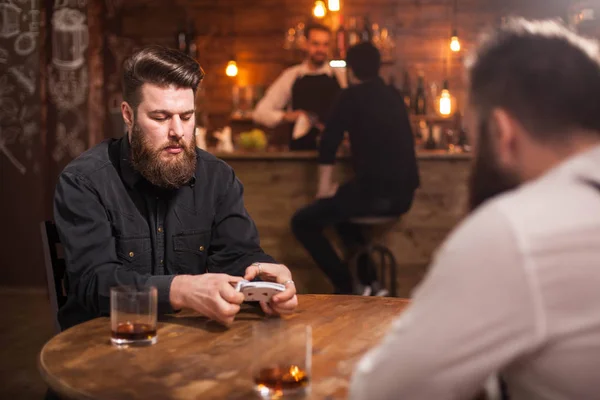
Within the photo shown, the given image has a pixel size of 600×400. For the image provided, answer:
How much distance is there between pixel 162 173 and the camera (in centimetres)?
226

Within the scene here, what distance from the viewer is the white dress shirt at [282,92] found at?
635 centimetres

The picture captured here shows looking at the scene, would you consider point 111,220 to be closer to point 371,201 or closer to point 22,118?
point 371,201

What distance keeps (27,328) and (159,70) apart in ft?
10.2

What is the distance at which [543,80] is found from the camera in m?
1.04

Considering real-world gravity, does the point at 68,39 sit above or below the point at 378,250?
above

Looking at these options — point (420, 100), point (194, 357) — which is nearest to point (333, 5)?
point (420, 100)

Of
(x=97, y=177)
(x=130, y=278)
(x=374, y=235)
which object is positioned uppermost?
(x=97, y=177)

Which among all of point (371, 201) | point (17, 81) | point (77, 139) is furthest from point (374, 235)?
point (17, 81)

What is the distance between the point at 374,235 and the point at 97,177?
3.13 meters

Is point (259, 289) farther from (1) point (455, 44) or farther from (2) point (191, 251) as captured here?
(1) point (455, 44)

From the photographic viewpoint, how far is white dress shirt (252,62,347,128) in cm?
635

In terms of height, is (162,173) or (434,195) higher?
(162,173)

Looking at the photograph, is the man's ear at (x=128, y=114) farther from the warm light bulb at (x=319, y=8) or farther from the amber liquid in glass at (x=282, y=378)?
the warm light bulb at (x=319, y=8)

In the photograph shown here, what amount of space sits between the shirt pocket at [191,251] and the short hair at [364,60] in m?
2.85
